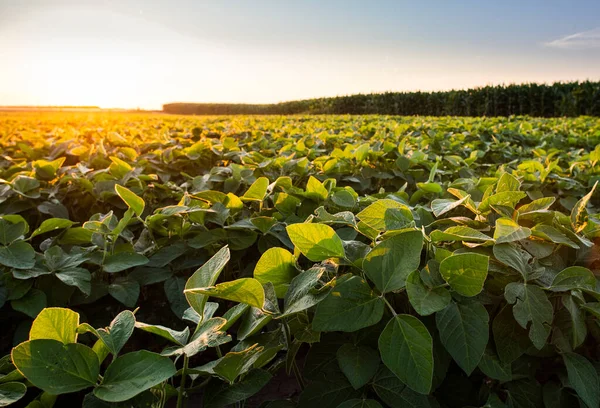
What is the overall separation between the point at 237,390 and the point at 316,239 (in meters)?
0.35

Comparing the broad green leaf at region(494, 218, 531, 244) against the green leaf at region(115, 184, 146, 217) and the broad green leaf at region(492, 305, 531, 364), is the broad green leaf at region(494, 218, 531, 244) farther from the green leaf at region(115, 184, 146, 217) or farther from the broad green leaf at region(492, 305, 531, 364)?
the green leaf at region(115, 184, 146, 217)

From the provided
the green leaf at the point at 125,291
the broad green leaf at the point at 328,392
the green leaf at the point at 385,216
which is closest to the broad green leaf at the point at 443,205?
the green leaf at the point at 385,216

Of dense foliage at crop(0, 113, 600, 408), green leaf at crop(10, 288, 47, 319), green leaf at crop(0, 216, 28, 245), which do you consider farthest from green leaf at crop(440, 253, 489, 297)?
green leaf at crop(0, 216, 28, 245)

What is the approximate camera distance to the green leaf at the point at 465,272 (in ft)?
3.00

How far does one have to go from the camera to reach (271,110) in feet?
181

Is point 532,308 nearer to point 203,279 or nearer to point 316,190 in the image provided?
point 203,279

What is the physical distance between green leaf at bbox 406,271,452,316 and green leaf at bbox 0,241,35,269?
1.21 m

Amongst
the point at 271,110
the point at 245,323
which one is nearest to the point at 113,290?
the point at 245,323

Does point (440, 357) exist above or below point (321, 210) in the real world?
below

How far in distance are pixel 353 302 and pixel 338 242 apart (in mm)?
136

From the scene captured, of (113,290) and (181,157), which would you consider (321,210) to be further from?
(181,157)

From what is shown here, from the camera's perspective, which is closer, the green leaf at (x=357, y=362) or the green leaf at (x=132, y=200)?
the green leaf at (x=357, y=362)

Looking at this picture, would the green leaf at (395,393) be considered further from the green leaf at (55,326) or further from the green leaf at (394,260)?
the green leaf at (55,326)

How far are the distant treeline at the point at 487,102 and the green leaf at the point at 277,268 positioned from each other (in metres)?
28.5
